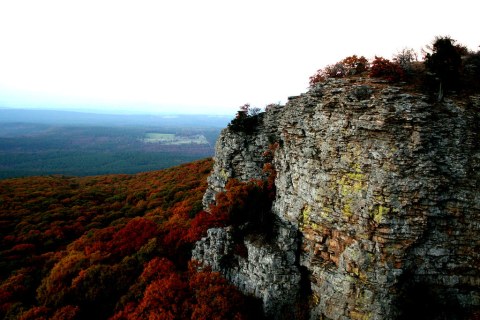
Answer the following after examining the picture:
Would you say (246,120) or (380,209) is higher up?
(246,120)

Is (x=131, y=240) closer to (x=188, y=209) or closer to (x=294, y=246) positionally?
(x=188, y=209)

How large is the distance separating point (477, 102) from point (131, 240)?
89.5 ft

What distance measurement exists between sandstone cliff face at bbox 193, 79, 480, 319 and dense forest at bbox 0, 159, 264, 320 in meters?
4.90

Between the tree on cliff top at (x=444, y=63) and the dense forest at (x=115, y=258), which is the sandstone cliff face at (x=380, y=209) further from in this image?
the dense forest at (x=115, y=258)

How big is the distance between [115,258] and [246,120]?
55.8 ft

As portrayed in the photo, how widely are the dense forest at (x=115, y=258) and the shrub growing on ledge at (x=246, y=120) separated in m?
5.29

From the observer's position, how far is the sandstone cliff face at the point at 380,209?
40.4 feet

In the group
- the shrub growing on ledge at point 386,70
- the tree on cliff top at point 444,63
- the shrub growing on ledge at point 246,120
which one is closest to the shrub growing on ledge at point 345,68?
the shrub growing on ledge at point 386,70

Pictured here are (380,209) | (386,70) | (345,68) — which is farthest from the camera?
(345,68)

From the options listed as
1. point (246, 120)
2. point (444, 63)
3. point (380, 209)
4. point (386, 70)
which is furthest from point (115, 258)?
point (444, 63)

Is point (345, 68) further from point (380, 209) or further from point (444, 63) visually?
point (380, 209)

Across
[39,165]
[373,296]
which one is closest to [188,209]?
[373,296]

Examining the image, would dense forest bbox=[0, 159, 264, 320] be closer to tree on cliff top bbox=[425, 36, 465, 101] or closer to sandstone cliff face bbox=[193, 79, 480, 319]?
sandstone cliff face bbox=[193, 79, 480, 319]

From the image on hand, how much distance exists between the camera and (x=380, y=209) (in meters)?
13.1
